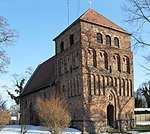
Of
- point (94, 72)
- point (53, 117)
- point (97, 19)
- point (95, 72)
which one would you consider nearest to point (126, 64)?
point (95, 72)

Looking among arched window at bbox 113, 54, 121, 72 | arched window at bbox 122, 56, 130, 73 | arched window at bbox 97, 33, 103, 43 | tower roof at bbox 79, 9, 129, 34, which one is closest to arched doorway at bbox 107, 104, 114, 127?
arched window at bbox 113, 54, 121, 72

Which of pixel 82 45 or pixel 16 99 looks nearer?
pixel 82 45

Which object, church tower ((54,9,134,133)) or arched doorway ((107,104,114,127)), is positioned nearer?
church tower ((54,9,134,133))

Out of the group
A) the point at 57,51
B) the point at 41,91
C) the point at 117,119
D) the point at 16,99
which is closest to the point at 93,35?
the point at 57,51

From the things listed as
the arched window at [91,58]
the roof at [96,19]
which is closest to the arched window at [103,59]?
the arched window at [91,58]

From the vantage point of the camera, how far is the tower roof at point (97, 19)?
31.2 m

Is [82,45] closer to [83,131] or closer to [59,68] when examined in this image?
[59,68]

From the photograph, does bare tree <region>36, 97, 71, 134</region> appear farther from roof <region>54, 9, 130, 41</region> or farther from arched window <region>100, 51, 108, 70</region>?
roof <region>54, 9, 130, 41</region>

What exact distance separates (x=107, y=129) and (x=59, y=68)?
387 inches

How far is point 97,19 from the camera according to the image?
32406 millimetres

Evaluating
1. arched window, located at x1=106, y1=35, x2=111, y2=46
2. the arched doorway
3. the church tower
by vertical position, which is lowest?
the arched doorway

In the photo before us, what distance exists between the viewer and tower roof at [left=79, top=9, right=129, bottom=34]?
31250 mm

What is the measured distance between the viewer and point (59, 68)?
34.8m

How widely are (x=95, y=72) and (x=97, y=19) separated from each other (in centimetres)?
647
